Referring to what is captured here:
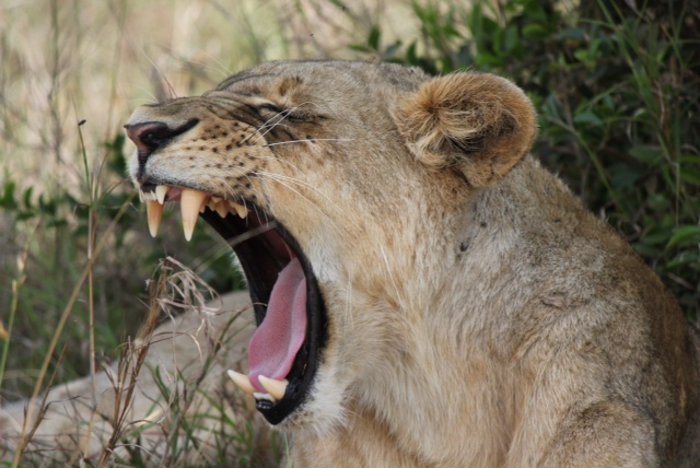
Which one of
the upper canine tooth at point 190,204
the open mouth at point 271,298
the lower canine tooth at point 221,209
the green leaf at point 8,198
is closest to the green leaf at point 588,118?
the open mouth at point 271,298

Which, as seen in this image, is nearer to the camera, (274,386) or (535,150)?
(274,386)

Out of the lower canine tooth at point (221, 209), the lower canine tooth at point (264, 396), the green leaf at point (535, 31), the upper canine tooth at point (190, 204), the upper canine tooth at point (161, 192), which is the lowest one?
the lower canine tooth at point (264, 396)

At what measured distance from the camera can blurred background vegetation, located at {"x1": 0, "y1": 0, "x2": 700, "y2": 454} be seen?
3637 millimetres

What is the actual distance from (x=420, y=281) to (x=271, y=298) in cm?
36

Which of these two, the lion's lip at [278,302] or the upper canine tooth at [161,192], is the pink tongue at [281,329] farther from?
the upper canine tooth at [161,192]

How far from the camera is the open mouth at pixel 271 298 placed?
2.63m

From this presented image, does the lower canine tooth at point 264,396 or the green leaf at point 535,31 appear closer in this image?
the lower canine tooth at point 264,396

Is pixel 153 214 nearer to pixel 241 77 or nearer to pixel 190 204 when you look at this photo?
pixel 190 204

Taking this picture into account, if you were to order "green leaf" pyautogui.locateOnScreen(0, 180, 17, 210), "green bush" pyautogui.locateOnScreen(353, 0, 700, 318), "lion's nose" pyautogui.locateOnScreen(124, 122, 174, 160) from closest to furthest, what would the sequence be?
"lion's nose" pyautogui.locateOnScreen(124, 122, 174, 160) → "green bush" pyautogui.locateOnScreen(353, 0, 700, 318) → "green leaf" pyautogui.locateOnScreen(0, 180, 17, 210)

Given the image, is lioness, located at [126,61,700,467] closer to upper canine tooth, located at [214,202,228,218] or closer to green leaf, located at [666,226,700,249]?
upper canine tooth, located at [214,202,228,218]

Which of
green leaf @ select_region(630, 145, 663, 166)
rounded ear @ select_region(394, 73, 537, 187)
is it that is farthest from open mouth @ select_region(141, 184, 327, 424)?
green leaf @ select_region(630, 145, 663, 166)

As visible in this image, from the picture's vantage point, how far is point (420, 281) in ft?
8.85

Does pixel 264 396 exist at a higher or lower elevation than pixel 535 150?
higher

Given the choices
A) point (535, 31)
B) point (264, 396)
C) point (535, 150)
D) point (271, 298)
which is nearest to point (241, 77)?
point (271, 298)
